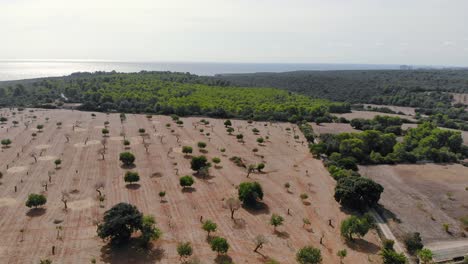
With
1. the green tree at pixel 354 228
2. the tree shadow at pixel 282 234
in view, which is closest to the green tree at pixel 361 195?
the green tree at pixel 354 228

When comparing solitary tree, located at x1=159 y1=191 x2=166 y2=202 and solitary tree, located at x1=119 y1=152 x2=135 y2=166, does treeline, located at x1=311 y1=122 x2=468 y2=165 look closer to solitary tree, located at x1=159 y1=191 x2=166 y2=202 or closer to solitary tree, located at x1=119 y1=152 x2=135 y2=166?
solitary tree, located at x1=159 y1=191 x2=166 y2=202

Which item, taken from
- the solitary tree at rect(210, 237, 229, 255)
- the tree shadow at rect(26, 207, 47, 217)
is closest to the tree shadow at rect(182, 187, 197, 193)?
the solitary tree at rect(210, 237, 229, 255)

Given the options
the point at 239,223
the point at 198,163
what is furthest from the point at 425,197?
the point at 198,163

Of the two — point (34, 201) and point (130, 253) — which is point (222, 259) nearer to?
point (130, 253)

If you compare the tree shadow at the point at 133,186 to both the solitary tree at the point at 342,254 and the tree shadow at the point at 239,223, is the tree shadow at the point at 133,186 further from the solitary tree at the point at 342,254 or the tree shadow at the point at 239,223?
the solitary tree at the point at 342,254

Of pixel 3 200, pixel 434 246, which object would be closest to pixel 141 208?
pixel 3 200

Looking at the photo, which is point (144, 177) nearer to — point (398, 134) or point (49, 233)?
point (49, 233)
